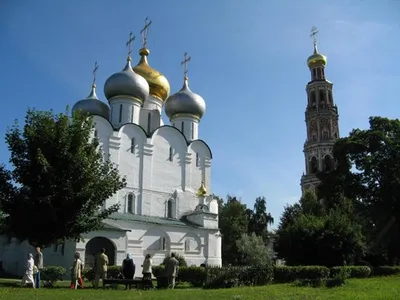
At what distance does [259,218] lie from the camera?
4878cm

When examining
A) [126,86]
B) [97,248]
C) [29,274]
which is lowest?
[29,274]

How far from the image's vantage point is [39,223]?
15.4 m

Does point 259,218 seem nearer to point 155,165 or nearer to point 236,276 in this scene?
point 155,165

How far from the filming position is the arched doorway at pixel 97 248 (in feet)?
75.1

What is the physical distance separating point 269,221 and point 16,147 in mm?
37389

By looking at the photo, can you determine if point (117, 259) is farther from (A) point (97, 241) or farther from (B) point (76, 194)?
(B) point (76, 194)

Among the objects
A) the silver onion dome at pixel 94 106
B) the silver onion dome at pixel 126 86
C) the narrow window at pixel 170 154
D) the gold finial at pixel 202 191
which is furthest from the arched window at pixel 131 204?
the silver onion dome at pixel 126 86

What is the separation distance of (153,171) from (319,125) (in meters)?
33.4

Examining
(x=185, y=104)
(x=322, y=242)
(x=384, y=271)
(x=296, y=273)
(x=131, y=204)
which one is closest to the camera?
(x=296, y=273)

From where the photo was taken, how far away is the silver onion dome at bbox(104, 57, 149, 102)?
3122cm

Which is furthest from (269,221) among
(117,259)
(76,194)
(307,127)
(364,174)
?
(76,194)

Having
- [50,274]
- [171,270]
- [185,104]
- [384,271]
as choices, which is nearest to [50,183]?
[50,274]

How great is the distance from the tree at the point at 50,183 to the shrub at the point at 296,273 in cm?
764

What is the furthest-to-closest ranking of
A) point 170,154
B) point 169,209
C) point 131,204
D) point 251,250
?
point 251,250 → point 170,154 → point 169,209 → point 131,204
